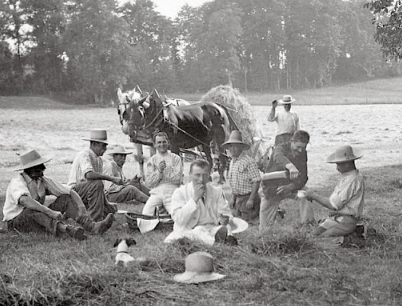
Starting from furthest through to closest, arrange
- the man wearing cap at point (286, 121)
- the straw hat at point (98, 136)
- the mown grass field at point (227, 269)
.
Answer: the man wearing cap at point (286, 121), the straw hat at point (98, 136), the mown grass field at point (227, 269)

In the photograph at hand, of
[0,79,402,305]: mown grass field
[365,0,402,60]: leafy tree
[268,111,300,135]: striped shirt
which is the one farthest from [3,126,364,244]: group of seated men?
[365,0,402,60]: leafy tree

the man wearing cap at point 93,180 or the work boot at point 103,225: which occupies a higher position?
the man wearing cap at point 93,180

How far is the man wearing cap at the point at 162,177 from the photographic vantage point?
316 inches

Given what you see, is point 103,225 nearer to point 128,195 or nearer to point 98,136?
point 98,136

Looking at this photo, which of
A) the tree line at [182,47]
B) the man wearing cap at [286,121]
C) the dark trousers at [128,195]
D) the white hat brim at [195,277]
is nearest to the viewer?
the white hat brim at [195,277]

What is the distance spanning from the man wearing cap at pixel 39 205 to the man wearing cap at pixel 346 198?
282 cm

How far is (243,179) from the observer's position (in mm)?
8102

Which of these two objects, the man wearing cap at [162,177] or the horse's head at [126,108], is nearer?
the man wearing cap at [162,177]

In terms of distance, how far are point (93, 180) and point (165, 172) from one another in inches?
41.5

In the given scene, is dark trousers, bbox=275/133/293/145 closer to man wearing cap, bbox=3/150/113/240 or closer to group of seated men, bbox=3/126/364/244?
group of seated men, bbox=3/126/364/244

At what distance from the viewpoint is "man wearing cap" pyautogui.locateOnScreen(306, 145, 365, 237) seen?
650 centimetres

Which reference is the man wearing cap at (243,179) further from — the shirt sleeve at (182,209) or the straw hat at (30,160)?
the straw hat at (30,160)

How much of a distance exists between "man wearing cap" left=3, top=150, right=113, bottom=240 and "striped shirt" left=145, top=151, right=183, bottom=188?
106cm

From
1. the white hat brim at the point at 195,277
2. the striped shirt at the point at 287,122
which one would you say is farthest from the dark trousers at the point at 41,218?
the striped shirt at the point at 287,122
